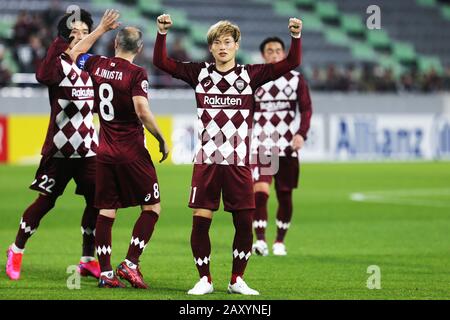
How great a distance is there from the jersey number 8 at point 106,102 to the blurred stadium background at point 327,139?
1415 millimetres

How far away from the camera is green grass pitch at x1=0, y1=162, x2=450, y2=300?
7984 mm

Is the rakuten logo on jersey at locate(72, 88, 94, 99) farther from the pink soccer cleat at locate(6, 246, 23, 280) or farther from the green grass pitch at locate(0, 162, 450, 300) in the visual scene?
the green grass pitch at locate(0, 162, 450, 300)

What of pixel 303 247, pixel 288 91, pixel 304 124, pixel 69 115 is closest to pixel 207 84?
pixel 69 115

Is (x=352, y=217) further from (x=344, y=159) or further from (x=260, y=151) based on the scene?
(x=344, y=159)

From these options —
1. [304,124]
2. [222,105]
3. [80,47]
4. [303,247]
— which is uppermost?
[80,47]

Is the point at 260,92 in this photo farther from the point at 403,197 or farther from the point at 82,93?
the point at 403,197

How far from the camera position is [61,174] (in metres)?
8.83

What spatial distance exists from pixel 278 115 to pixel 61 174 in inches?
126

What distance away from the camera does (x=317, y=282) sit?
8.45 meters

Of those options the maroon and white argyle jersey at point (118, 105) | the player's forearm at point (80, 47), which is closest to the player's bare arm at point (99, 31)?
the player's forearm at point (80, 47)

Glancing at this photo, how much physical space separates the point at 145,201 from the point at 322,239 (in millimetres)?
4432

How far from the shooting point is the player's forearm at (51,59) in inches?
335

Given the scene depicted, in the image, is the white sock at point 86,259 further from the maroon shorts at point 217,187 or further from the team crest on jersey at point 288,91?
the team crest on jersey at point 288,91
